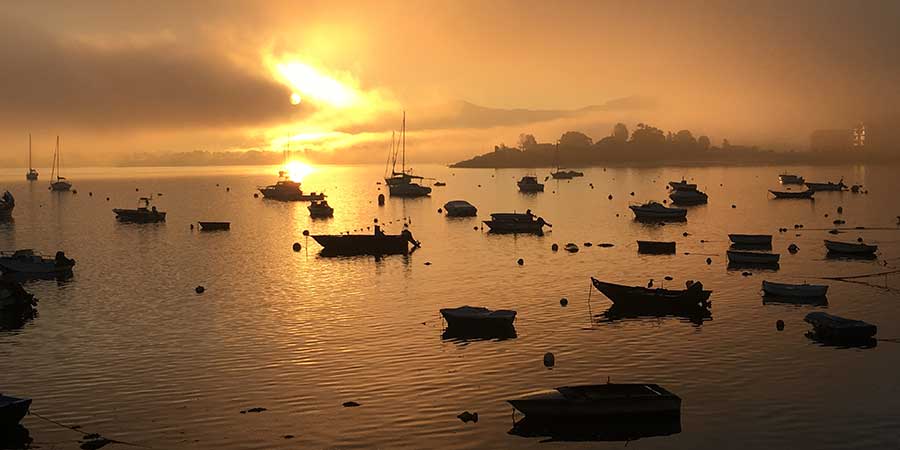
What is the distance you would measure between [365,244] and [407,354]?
2013 inches

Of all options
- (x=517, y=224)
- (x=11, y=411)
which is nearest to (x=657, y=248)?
(x=517, y=224)

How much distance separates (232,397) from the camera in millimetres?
39250

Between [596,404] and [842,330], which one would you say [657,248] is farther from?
[596,404]

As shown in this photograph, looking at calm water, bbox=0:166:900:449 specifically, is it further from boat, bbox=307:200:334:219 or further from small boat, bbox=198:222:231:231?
boat, bbox=307:200:334:219

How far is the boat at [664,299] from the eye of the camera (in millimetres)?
58562

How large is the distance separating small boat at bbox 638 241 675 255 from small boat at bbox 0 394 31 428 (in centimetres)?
7369

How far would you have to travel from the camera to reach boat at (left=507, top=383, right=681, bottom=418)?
3434 cm

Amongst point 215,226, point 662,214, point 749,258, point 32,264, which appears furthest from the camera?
point 662,214

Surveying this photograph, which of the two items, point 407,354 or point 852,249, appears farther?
point 852,249

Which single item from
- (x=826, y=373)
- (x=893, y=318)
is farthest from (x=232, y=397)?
(x=893, y=318)

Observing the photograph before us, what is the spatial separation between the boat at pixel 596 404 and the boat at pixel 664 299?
24312 mm

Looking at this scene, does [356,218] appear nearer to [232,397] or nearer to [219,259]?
[219,259]

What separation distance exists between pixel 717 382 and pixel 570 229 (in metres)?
89.9

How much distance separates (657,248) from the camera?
95.0m
